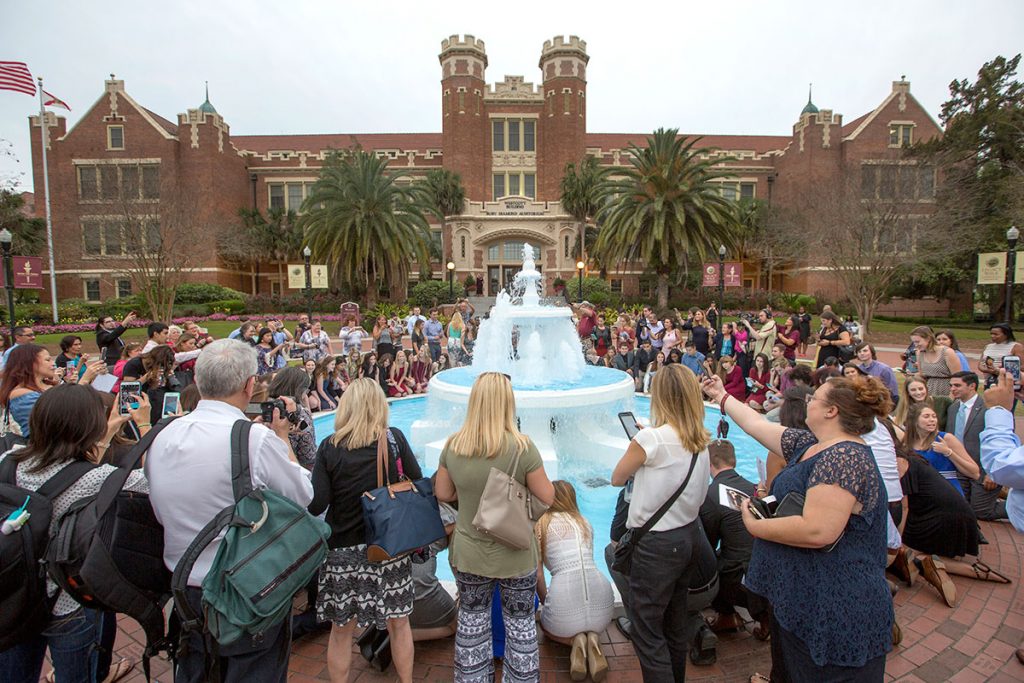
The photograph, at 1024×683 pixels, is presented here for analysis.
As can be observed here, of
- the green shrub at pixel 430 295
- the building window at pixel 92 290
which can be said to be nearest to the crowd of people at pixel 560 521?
the green shrub at pixel 430 295

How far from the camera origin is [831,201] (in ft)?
88.9

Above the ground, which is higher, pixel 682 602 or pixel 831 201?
pixel 831 201

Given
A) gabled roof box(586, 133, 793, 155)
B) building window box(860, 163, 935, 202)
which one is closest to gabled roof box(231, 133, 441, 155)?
gabled roof box(586, 133, 793, 155)

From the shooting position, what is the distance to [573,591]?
3.19 metres

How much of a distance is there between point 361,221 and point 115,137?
22920mm

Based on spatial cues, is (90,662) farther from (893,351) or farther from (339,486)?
(893,351)

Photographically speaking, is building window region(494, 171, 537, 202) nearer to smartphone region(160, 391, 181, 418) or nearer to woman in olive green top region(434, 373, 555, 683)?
smartphone region(160, 391, 181, 418)

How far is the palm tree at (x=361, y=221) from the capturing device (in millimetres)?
28422

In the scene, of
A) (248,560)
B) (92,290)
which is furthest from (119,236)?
(248,560)

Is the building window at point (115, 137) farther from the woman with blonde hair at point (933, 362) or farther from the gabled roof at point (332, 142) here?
the woman with blonde hair at point (933, 362)

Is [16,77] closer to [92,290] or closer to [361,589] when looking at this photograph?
[92,290]

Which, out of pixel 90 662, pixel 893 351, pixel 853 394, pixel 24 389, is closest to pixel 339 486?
pixel 90 662

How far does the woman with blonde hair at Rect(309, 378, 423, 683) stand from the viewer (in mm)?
2787

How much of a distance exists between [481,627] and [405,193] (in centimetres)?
2963
